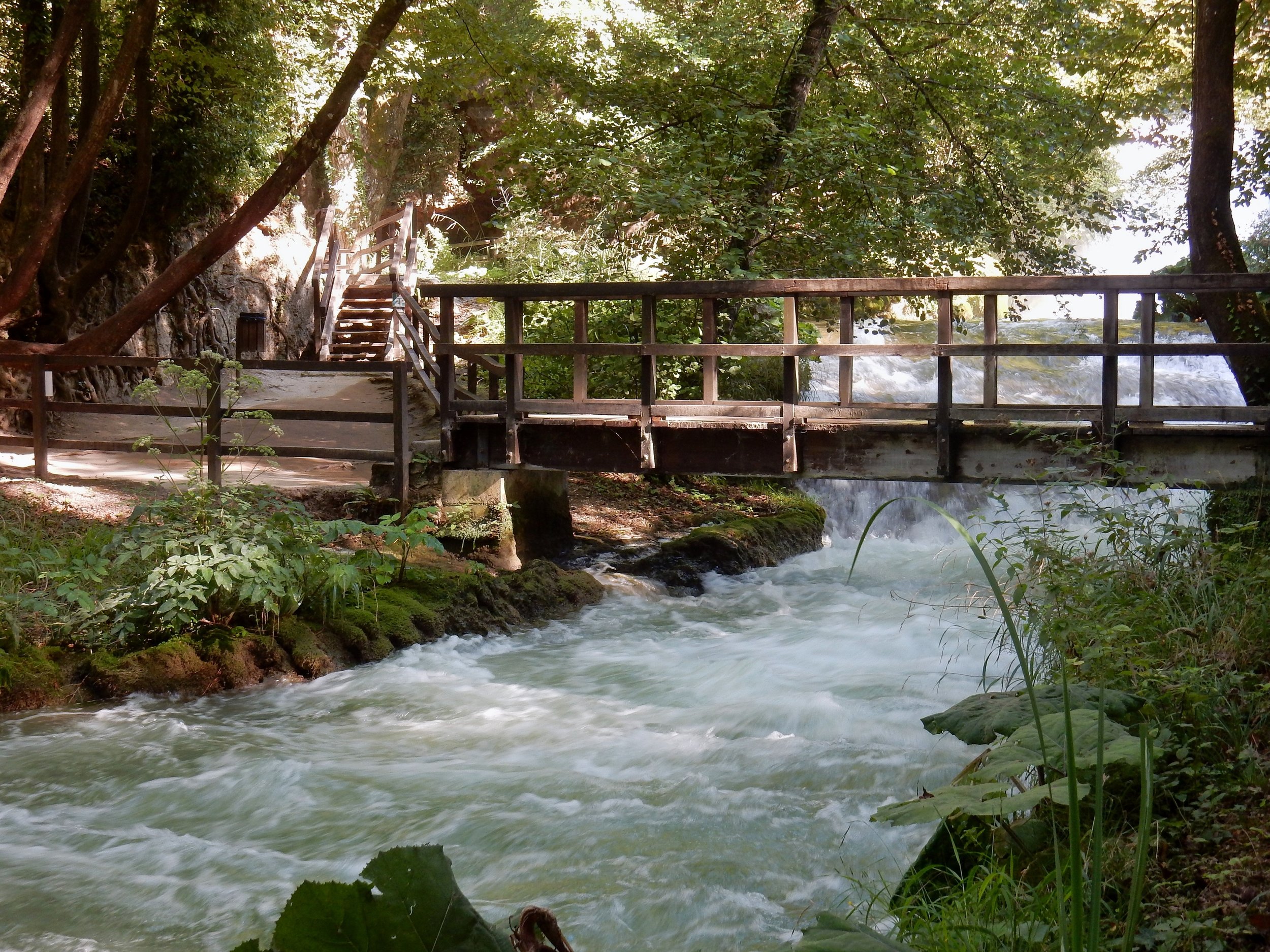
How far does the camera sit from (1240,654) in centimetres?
416

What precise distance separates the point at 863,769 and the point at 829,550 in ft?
25.9

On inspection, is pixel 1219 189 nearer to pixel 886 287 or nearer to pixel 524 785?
pixel 886 287

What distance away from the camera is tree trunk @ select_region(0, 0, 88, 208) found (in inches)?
409

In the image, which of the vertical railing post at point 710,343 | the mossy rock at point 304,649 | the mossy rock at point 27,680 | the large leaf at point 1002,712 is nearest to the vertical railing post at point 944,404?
the vertical railing post at point 710,343

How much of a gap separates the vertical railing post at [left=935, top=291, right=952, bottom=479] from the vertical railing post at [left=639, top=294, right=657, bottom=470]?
7.44 ft

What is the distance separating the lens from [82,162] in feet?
36.6

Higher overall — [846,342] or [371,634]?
[846,342]

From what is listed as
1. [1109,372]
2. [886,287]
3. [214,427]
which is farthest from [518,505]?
[1109,372]

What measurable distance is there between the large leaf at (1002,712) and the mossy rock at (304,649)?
5035mm

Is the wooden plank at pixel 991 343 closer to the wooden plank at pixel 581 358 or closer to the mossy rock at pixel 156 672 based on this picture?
the wooden plank at pixel 581 358

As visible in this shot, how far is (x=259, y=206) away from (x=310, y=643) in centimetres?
578

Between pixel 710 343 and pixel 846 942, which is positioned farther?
pixel 710 343

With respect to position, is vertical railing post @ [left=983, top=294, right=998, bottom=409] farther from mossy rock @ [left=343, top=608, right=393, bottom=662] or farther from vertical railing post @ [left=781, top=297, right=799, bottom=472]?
mossy rock @ [left=343, top=608, right=393, bottom=662]

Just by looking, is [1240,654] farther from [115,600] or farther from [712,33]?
[712,33]
